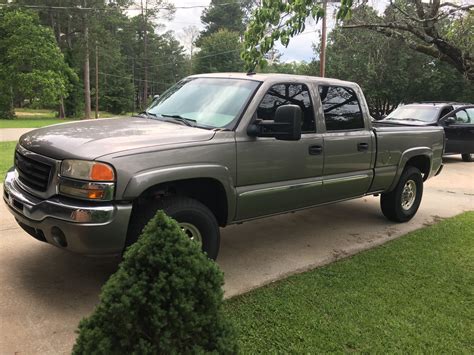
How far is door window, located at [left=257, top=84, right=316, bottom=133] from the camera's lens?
4582 mm

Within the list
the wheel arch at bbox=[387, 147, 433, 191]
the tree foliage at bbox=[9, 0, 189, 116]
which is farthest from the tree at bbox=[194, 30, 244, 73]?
the wheel arch at bbox=[387, 147, 433, 191]

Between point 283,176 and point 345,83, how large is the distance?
69.2 inches

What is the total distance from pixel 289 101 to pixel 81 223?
252 centimetres

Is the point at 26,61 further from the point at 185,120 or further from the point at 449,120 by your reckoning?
the point at 185,120

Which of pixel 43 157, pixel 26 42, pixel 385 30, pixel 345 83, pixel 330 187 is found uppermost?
pixel 26 42

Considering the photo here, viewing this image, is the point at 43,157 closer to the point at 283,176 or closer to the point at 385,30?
the point at 283,176

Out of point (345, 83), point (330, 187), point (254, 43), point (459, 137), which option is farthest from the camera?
point (459, 137)

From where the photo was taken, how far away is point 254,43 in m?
4.36

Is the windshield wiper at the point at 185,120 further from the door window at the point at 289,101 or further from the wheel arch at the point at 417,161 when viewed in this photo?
the wheel arch at the point at 417,161

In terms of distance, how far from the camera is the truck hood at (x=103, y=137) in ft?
11.6

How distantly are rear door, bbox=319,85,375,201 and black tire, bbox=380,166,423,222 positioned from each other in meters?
0.88

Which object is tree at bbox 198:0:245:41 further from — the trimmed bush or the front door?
the trimmed bush

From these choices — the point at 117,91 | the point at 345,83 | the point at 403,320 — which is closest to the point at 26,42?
the point at 117,91

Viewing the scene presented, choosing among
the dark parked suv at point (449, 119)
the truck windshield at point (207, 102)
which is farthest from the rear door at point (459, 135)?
the truck windshield at point (207, 102)
